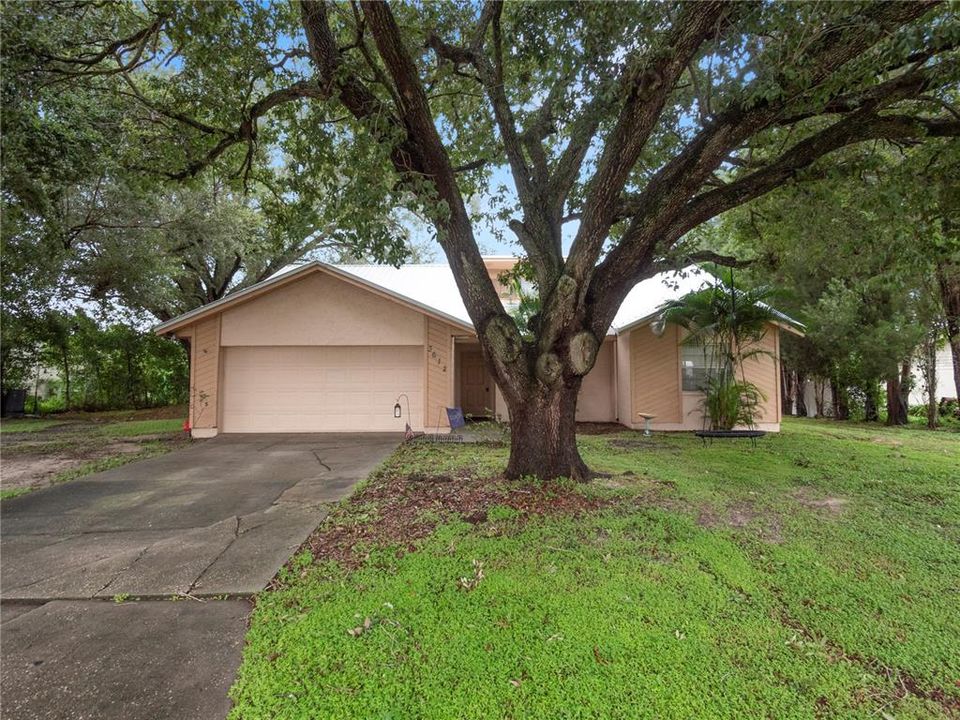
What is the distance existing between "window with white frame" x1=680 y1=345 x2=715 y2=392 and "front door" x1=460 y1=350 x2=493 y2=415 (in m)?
6.10

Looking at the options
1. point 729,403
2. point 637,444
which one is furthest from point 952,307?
point 637,444

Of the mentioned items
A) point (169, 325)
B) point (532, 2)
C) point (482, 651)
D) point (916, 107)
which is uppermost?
point (532, 2)

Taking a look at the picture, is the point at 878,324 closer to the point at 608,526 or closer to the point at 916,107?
the point at 916,107

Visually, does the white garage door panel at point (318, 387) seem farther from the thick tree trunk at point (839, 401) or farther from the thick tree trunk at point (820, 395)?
the thick tree trunk at point (820, 395)

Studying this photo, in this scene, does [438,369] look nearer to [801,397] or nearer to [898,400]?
[898,400]

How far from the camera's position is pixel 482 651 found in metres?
2.62

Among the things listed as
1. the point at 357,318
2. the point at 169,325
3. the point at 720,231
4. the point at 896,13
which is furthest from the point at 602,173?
the point at 169,325

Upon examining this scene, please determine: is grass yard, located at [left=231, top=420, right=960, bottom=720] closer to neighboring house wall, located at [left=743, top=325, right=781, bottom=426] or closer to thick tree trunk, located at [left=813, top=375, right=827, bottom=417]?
neighboring house wall, located at [left=743, top=325, right=781, bottom=426]

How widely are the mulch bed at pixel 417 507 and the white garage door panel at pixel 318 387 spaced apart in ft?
18.3

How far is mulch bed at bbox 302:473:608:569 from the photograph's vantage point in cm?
419

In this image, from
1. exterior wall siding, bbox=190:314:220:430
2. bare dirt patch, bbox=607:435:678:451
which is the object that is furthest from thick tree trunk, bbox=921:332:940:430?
exterior wall siding, bbox=190:314:220:430

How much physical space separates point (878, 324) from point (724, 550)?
13673mm

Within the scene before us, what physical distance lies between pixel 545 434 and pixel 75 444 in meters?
11.4

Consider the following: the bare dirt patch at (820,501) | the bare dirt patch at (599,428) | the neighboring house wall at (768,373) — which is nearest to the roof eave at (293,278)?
the bare dirt patch at (599,428)
